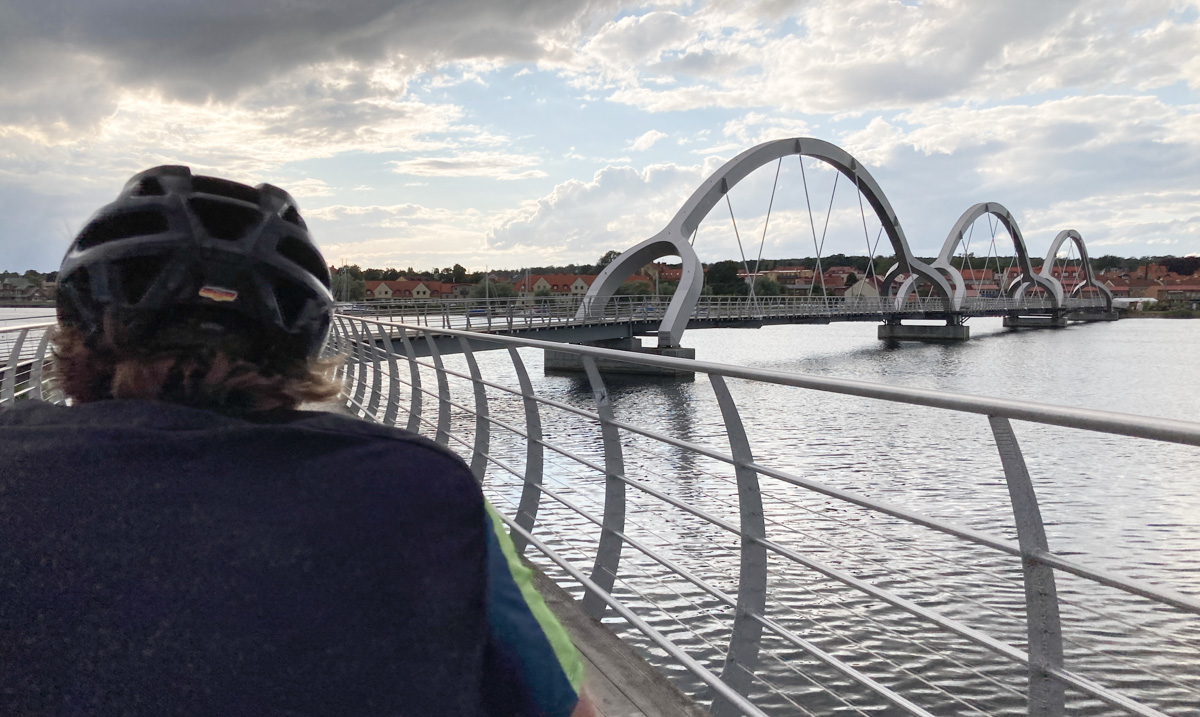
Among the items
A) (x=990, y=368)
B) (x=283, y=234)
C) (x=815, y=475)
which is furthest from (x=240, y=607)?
(x=990, y=368)

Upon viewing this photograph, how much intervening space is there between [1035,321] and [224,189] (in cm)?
10580

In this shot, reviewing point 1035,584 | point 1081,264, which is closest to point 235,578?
point 1035,584

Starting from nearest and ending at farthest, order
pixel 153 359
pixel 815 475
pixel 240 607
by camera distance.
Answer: pixel 240 607 → pixel 153 359 → pixel 815 475

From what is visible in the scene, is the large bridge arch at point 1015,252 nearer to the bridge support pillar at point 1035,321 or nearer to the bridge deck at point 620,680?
the bridge support pillar at point 1035,321

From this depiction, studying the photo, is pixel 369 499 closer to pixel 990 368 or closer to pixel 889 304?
pixel 990 368

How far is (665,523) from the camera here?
11.0m

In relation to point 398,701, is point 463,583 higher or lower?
higher

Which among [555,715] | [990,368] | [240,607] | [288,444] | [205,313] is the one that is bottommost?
[990,368]

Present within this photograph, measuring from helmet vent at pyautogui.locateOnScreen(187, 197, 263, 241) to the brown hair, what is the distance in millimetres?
128

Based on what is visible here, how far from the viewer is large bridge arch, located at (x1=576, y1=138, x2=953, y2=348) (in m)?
39.6

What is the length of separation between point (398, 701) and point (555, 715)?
0.16m

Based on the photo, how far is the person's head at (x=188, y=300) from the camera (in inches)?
39.6

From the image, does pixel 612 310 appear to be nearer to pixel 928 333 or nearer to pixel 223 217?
pixel 928 333

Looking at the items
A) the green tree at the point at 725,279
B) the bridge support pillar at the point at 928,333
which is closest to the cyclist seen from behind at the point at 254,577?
the bridge support pillar at the point at 928,333
